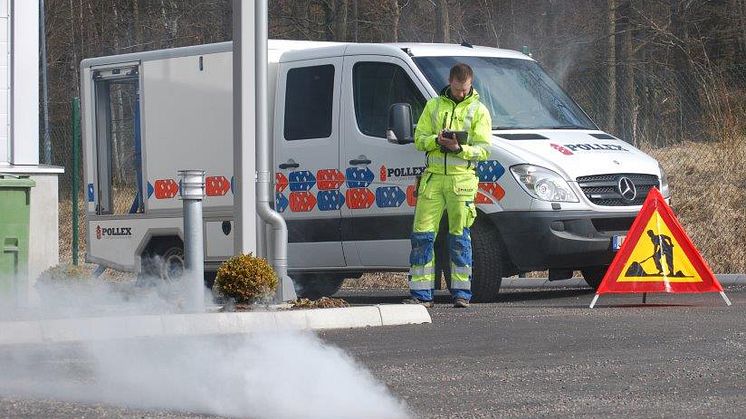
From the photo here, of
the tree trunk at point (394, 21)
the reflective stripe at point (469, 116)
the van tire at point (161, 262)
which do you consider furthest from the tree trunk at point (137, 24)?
the reflective stripe at point (469, 116)

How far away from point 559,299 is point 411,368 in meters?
5.46

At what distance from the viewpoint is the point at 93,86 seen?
14953mm

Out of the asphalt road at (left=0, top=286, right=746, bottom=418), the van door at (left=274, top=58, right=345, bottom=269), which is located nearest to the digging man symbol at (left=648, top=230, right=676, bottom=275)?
the asphalt road at (left=0, top=286, right=746, bottom=418)

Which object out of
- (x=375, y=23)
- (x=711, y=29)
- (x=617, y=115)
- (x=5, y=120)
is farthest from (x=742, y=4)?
(x=5, y=120)

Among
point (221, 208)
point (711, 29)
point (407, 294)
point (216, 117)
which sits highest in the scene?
point (711, 29)

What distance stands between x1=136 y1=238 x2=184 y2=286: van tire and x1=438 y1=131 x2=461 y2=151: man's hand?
3715 millimetres

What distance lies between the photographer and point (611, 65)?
2564 centimetres

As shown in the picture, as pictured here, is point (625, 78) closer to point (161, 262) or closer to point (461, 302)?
point (161, 262)

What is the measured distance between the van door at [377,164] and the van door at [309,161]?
0.13 meters

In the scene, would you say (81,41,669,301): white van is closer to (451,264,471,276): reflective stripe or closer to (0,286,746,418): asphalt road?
(451,264,471,276): reflective stripe

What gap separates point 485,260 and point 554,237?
2.06 feet

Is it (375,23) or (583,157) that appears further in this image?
(375,23)

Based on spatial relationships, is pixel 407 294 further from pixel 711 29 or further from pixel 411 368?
pixel 711 29

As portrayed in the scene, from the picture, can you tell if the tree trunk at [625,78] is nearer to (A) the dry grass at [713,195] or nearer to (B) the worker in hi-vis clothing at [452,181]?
(A) the dry grass at [713,195]
